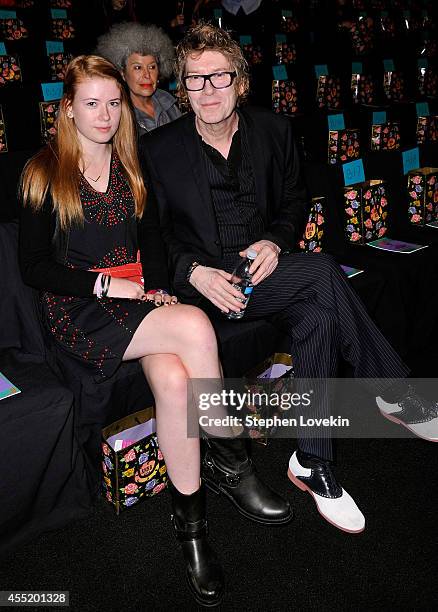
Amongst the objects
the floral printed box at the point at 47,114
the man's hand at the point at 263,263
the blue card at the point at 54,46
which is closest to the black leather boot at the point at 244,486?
the man's hand at the point at 263,263

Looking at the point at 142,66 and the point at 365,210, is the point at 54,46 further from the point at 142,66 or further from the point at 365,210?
the point at 365,210

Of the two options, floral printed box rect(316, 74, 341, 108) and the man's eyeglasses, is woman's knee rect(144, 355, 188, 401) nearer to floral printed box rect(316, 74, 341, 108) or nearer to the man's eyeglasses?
the man's eyeglasses

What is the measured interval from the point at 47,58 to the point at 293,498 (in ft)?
11.4

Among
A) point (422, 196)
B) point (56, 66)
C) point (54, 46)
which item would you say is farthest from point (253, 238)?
point (54, 46)

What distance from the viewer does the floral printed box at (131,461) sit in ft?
5.44

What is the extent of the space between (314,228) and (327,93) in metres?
2.01

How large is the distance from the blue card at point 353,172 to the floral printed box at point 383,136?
2.17 feet

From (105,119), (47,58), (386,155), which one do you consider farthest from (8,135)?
(386,155)

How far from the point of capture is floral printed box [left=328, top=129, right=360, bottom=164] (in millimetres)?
3105

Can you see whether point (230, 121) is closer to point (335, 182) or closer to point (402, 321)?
point (335, 182)

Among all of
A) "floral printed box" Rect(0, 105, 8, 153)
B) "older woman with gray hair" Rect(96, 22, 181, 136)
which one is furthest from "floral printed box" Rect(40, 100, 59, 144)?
"older woman with gray hair" Rect(96, 22, 181, 136)

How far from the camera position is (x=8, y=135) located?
3.12m

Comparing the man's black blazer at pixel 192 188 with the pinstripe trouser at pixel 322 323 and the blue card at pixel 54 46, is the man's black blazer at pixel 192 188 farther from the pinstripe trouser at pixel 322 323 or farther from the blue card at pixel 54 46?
the blue card at pixel 54 46

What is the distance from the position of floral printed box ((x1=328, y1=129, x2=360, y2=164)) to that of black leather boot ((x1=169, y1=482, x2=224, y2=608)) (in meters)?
2.21
